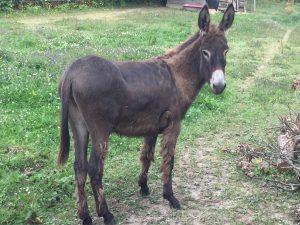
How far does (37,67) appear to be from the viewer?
11148 millimetres

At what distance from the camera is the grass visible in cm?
539

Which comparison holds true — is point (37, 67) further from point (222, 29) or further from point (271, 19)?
point (271, 19)

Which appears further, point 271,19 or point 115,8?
point 115,8

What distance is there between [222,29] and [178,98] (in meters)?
0.94

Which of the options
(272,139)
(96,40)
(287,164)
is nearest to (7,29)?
(96,40)

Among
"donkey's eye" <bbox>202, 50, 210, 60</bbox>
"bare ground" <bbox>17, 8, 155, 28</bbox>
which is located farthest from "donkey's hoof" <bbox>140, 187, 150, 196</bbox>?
"bare ground" <bbox>17, 8, 155, 28</bbox>

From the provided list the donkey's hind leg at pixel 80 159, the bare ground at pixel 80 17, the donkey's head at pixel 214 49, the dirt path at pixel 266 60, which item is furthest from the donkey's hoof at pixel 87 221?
the bare ground at pixel 80 17

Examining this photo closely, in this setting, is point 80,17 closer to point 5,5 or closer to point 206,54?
point 5,5

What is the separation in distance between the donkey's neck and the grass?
1236 millimetres

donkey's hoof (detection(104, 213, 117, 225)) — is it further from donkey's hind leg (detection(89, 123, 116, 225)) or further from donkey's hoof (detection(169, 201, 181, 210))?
donkey's hoof (detection(169, 201, 181, 210))

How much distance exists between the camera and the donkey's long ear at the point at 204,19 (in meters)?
5.37

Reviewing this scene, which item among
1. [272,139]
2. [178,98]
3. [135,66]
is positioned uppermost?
[135,66]

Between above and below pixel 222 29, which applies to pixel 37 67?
below

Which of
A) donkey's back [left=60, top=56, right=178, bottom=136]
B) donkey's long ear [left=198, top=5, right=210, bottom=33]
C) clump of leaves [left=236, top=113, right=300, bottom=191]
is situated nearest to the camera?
donkey's back [left=60, top=56, right=178, bottom=136]
